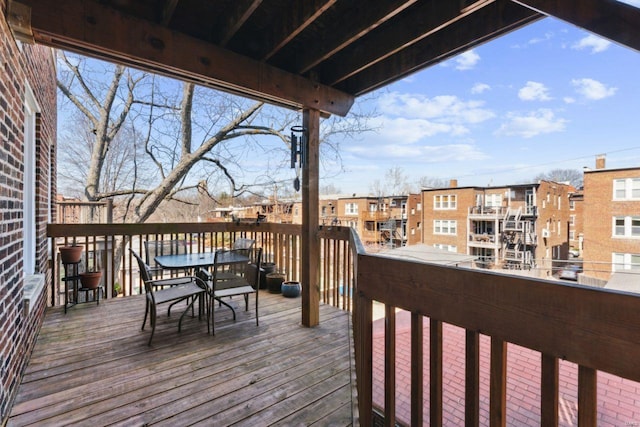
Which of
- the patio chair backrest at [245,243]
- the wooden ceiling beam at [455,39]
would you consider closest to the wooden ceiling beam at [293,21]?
the wooden ceiling beam at [455,39]

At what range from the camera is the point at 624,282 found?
102 cm

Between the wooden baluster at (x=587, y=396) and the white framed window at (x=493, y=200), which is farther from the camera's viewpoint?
the white framed window at (x=493, y=200)

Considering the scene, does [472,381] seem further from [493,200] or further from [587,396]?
[493,200]

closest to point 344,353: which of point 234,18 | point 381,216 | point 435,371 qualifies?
point 435,371

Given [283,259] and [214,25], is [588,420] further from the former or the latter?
[283,259]

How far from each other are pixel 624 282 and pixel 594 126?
6.88 m

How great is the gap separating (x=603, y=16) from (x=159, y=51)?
258cm

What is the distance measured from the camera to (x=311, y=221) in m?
3.26

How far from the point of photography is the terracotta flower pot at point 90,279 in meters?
3.70

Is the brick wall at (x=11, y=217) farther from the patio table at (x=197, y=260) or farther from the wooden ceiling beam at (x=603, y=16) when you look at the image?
the wooden ceiling beam at (x=603, y=16)

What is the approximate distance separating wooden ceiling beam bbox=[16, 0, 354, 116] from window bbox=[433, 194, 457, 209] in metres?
9.24

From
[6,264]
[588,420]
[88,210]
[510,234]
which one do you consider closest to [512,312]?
[588,420]

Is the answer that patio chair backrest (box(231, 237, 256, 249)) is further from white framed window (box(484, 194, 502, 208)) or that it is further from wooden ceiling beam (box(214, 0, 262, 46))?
white framed window (box(484, 194, 502, 208))

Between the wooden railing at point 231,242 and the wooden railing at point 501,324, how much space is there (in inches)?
73.3
